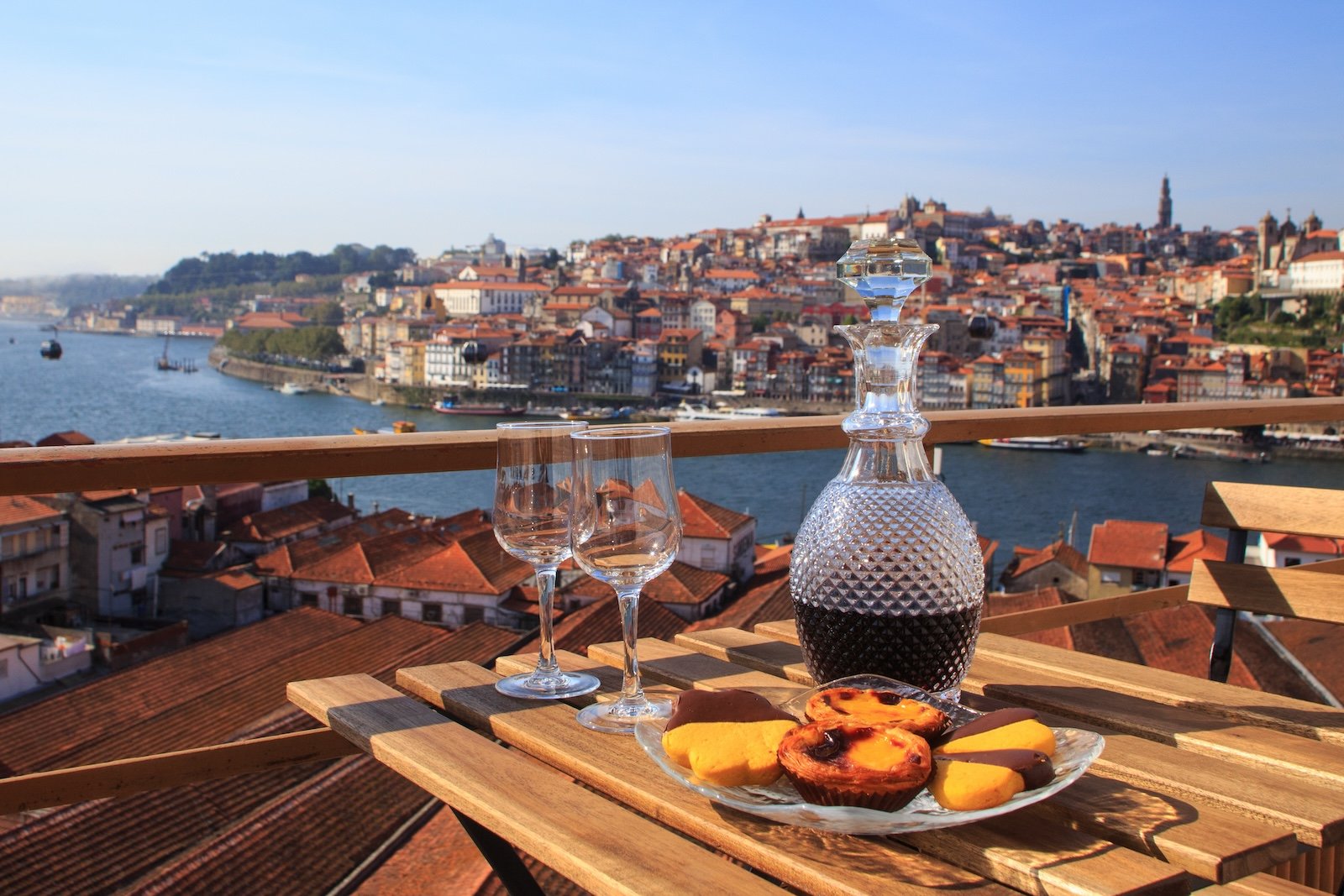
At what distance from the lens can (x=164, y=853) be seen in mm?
3475

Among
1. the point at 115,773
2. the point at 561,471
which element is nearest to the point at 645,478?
the point at 561,471

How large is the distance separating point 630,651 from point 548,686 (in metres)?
0.07

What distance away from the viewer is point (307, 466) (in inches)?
37.5

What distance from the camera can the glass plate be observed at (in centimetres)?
42

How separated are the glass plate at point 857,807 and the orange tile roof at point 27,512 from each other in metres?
11.4

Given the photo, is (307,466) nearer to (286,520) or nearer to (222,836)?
(222,836)

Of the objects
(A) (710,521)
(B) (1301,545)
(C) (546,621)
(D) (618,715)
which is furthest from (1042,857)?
(B) (1301,545)

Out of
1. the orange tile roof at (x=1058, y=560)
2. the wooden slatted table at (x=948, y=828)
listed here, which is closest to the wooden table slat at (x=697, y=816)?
the wooden slatted table at (x=948, y=828)

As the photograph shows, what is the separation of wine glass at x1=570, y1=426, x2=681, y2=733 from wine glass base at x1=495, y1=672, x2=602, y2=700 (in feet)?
0.17

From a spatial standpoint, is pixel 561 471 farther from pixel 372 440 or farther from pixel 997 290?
pixel 997 290

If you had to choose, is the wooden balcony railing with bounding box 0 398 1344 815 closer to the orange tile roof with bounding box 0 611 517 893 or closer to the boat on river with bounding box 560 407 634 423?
the orange tile roof with bounding box 0 611 517 893

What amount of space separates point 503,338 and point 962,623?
39512 millimetres

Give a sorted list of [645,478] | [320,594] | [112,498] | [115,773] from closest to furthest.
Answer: [645,478] < [115,773] < [320,594] < [112,498]

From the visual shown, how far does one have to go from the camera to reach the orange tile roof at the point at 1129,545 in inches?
490
